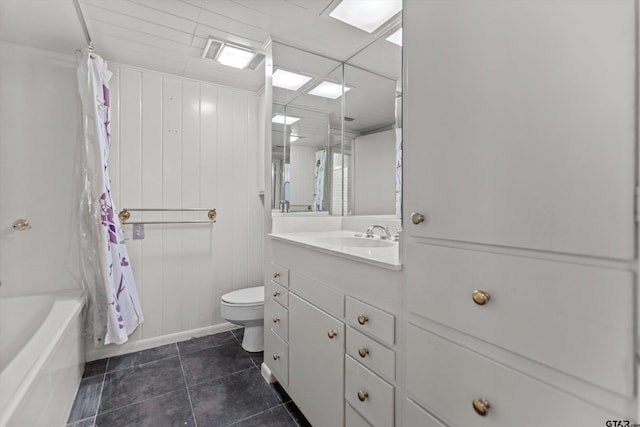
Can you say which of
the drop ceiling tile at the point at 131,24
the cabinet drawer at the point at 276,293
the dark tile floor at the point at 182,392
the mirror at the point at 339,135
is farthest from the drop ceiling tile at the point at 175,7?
the dark tile floor at the point at 182,392

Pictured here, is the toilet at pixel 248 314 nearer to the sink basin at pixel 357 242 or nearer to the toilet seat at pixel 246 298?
the toilet seat at pixel 246 298

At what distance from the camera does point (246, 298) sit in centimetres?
224

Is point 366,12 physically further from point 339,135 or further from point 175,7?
point 175,7

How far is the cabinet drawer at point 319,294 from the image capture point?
1179 mm

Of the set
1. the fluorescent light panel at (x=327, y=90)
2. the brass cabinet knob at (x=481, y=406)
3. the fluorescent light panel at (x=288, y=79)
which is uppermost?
the fluorescent light panel at (x=288, y=79)

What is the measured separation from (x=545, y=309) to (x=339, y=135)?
1.76 metres

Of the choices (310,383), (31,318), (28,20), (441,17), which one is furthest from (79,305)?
(441,17)

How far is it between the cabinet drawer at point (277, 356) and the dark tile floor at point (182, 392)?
13 cm

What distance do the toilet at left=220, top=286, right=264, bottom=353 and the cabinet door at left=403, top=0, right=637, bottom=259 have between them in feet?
5.30

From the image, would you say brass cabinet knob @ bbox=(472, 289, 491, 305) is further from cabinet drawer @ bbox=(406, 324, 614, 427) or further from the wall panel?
the wall panel

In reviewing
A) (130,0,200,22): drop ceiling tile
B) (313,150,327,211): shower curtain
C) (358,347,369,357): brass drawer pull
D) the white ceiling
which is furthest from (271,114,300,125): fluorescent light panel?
(358,347,369,357): brass drawer pull

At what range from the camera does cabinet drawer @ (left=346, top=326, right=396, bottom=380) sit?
0.93 m

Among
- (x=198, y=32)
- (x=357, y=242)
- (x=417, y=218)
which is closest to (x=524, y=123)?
(x=417, y=218)

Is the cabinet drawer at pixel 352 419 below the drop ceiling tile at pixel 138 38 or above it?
below
